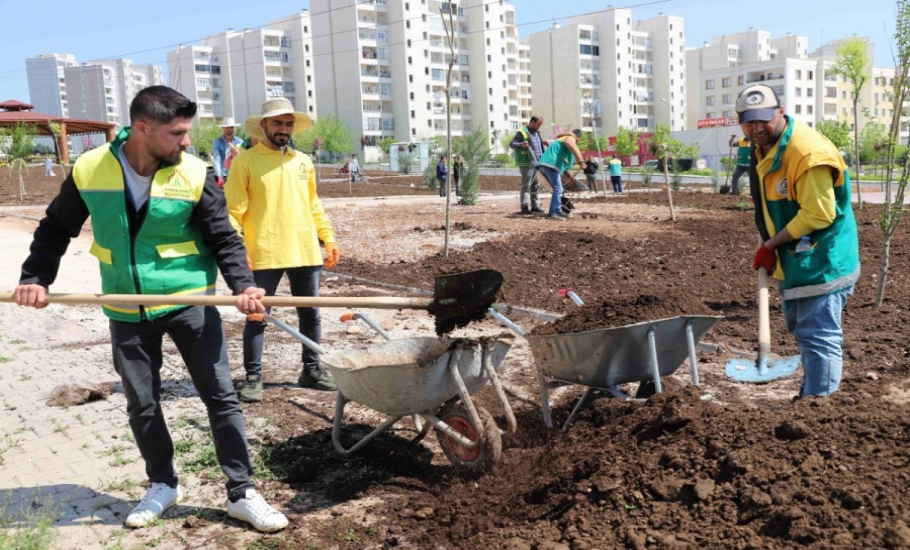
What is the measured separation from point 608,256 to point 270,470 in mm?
6185

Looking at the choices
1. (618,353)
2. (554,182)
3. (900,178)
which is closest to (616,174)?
(554,182)

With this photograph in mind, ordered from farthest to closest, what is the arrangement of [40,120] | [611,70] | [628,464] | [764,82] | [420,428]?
[764,82] → [611,70] → [40,120] → [420,428] → [628,464]

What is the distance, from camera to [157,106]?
3121 millimetres

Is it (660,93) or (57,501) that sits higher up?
(660,93)

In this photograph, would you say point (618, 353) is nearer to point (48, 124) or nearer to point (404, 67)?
point (48, 124)

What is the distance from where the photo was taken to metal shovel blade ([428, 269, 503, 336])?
357cm

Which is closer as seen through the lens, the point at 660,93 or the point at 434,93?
the point at 434,93

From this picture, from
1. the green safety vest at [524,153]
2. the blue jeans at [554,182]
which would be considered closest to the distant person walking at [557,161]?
the blue jeans at [554,182]

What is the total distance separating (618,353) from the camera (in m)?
3.68

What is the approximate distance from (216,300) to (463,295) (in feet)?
3.56

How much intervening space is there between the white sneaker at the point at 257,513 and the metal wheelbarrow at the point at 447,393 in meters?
0.59

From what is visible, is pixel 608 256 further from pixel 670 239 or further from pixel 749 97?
pixel 749 97

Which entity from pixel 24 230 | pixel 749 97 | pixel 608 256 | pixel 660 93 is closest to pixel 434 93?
pixel 660 93

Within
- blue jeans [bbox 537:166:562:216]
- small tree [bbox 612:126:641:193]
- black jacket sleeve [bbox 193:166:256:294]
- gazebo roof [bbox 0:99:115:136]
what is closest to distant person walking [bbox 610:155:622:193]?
blue jeans [bbox 537:166:562:216]
